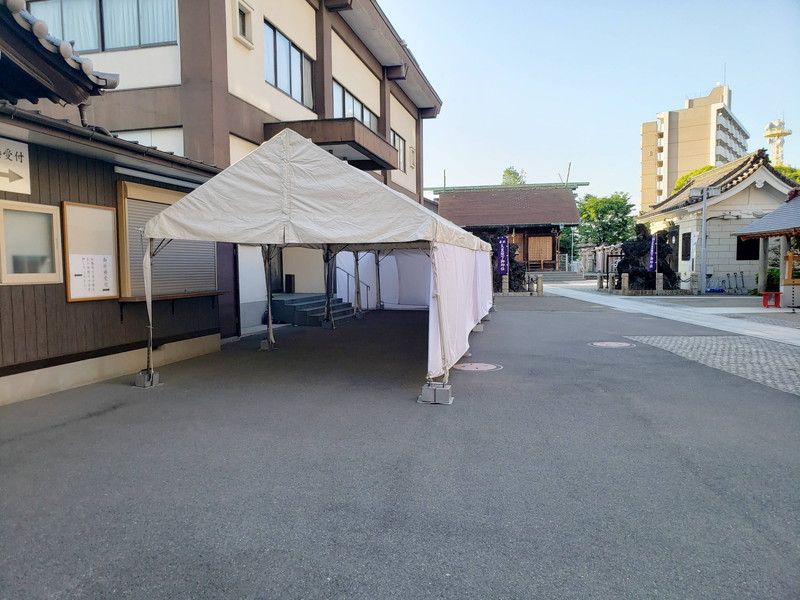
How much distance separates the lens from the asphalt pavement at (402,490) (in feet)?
8.75

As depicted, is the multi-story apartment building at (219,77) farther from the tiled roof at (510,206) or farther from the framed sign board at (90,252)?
the tiled roof at (510,206)

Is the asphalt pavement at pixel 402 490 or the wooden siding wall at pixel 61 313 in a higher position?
the wooden siding wall at pixel 61 313

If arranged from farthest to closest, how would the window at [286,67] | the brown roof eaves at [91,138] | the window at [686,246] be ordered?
the window at [686,246] < the window at [286,67] < the brown roof eaves at [91,138]

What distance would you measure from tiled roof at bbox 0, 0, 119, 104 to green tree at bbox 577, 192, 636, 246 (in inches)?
1647

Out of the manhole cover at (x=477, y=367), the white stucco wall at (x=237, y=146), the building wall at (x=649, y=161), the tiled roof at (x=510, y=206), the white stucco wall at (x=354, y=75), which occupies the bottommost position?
the manhole cover at (x=477, y=367)

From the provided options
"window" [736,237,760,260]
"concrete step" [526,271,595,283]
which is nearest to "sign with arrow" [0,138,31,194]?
"window" [736,237,760,260]

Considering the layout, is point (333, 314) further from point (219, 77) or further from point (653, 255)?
point (653, 255)

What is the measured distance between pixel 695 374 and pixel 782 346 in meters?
3.59

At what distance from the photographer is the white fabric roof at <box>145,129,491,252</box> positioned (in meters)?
6.46

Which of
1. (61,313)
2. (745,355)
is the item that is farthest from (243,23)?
(745,355)

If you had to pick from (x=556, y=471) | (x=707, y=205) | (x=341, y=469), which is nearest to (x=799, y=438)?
(x=556, y=471)

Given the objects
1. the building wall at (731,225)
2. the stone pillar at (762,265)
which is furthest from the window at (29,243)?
the stone pillar at (762,265)

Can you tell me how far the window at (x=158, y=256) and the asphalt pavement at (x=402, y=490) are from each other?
164 centimetres

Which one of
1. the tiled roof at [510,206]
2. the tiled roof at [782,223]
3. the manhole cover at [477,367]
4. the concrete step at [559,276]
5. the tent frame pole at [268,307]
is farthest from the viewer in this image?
the concrete step at [559,276]
